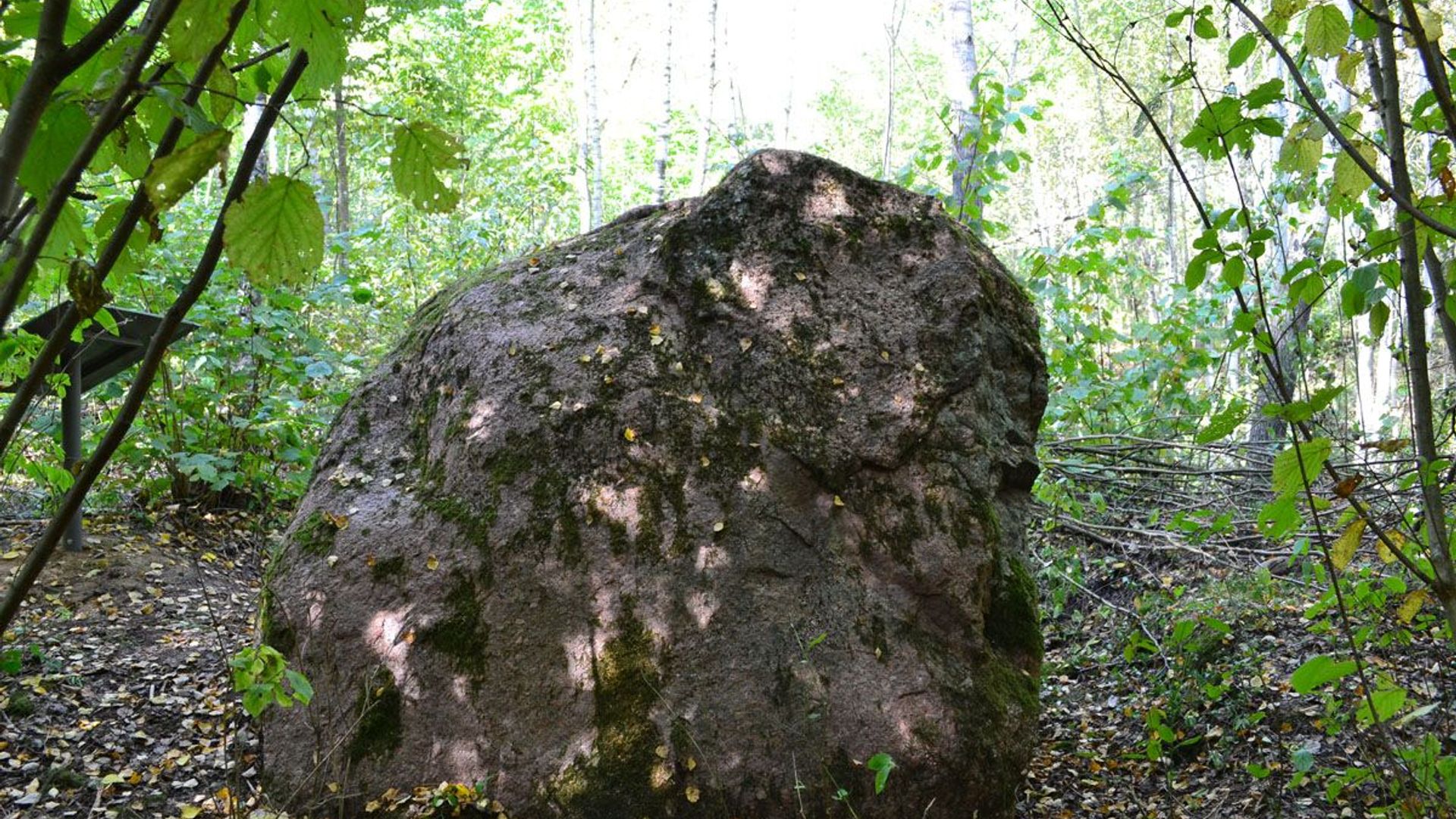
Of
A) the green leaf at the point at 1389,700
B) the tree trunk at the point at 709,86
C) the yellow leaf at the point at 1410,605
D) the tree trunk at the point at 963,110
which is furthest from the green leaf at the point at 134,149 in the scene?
the tree trunk at the point at 709,86

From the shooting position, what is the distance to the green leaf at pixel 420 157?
0.99 metres

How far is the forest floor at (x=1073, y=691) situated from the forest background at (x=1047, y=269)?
56 millimetres

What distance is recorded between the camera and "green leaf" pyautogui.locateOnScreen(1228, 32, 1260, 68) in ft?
6.14

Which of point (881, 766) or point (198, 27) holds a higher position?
point (198, 27)

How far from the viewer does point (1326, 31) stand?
6.14 feet

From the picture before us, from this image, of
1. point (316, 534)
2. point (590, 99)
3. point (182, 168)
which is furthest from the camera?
point (590, 99)

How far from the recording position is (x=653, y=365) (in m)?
3.89

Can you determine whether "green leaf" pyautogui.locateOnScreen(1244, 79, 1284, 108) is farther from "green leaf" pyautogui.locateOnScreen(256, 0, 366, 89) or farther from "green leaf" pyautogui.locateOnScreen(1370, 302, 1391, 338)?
"green leaf" pyautogui.locateOnScreen(256, 0, 366, 89)

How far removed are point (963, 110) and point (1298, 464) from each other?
6023mm

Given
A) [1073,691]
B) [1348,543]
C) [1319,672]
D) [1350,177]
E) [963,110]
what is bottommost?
[1073,691]

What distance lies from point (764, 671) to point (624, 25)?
88.2 ft

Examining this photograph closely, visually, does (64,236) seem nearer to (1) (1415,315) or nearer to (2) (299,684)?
(2) (299,684)

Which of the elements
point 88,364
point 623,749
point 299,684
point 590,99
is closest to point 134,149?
point 299,684

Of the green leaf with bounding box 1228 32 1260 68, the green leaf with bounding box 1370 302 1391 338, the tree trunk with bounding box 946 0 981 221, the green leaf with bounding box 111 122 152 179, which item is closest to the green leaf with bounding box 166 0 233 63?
the green leaf with bounding box 111 122 152 179
